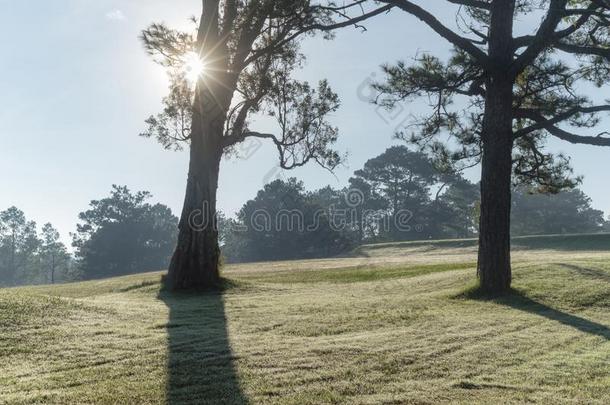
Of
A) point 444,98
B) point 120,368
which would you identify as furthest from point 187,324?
point 444,98

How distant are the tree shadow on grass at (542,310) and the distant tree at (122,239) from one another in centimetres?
6991

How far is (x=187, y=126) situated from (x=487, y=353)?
1754 cm

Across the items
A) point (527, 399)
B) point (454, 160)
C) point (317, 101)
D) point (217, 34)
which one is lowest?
point (527, 399)

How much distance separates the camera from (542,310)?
11.6 metres

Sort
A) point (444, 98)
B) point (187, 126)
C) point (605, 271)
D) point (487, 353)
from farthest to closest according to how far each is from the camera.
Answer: point (187, 126) → point (444, 98) → point (605, 271) → point (487, 353)

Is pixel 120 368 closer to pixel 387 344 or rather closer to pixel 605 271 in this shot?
pixel 387 344

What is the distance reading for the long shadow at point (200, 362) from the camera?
5.41m

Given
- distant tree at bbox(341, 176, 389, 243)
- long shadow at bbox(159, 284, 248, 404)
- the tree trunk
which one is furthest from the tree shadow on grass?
distant tree at bbox(341, 176, 389, 243)

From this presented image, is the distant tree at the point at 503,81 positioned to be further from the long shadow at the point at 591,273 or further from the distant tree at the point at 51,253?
the distant tree at the point at 51,253

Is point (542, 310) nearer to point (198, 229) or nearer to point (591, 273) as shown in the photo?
point (591, 273)

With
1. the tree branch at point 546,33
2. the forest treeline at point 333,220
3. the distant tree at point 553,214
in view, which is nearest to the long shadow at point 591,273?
the tree branch at point 546,33

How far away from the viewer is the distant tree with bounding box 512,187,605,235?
76.7m

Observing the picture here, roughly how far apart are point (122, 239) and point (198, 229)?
216ft

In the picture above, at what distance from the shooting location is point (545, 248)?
39.9 metres
